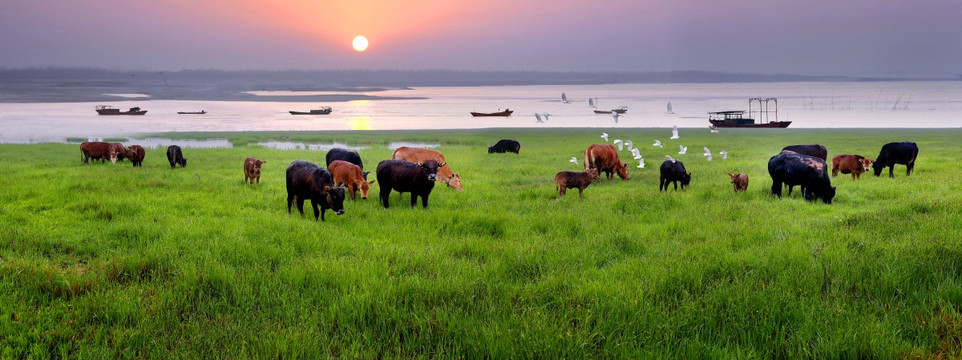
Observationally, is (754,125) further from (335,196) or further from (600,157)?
(335,196)

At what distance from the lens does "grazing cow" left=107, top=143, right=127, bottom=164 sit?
75.5ft

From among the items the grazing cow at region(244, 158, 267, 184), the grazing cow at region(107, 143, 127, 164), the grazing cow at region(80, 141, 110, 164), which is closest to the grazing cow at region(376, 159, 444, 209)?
the grazing cow at region(244, 158, 267, 184)

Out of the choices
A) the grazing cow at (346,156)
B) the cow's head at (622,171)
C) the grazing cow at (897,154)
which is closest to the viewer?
the grazing cow at (346,156)

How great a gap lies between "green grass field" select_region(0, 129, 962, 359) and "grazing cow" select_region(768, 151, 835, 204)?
766mm

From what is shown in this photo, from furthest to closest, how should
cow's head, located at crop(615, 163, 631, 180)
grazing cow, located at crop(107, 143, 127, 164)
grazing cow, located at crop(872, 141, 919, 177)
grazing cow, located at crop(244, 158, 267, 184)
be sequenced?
1. grazing cow, located at crop(107, 143, 127, 164)
2. cow's head, located at crop(615, 163, 631, 180)
3. grazing cow, located at crop(872, 141, 919, 177)
4. grazing cow, located at crop(244, 158, 267, 184)

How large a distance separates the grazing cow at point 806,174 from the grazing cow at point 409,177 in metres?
8.20

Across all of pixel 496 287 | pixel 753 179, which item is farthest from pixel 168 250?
pixel 753 179

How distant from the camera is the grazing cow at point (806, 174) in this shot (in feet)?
40.9

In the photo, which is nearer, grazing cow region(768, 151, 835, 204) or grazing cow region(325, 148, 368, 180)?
grazing cow region(768, 151, 835, 204)

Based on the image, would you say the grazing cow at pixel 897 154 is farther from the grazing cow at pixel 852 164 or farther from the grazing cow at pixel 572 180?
the grazing cow at pixel 572 180

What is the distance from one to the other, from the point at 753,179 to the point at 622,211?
770cm

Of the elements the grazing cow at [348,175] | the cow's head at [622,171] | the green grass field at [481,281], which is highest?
the grazing cow at [348,175]

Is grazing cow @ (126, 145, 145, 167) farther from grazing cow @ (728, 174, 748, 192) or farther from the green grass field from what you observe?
grazing cow @ (728, 174, 748, 192)

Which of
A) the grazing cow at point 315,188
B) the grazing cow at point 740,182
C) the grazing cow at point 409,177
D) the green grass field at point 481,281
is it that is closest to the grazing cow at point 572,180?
the green grass field at point 481,281
